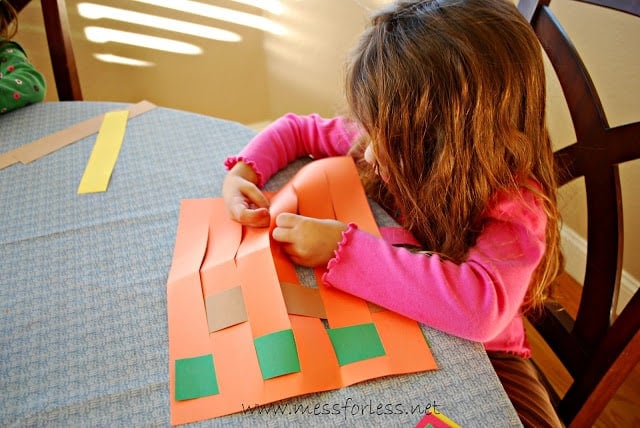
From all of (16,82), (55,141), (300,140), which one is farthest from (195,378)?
(16,82)

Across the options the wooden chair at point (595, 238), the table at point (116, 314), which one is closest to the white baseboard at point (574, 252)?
the wooden chair at point (595, 238)

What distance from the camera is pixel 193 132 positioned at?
0.94 m

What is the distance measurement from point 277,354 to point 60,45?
933mm

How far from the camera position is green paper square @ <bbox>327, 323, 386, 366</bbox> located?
55 cm

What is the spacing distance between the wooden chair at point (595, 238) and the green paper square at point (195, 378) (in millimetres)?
531

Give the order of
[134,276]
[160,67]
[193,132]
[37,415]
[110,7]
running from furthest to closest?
[160,67]
[110,7]
[193,132]
[134,276]
[37,415]

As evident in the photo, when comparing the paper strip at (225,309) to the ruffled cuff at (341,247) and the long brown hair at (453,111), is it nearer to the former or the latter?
the ruffled cuff at (341,247)

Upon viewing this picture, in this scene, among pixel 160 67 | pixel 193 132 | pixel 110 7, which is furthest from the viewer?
pixel 160 67

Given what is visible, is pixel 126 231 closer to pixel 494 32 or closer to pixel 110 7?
pixel 494 32

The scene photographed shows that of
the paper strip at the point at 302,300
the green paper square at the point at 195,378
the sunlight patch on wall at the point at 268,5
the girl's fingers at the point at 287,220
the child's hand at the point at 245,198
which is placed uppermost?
the sunlight patch on wall at the point at 268,5

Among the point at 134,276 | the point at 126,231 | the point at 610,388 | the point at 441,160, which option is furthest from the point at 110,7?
the point at 610,388

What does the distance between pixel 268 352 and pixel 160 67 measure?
146 centimetres

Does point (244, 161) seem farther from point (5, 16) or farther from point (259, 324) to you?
point (5, 16)

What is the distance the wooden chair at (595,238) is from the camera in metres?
0.64
